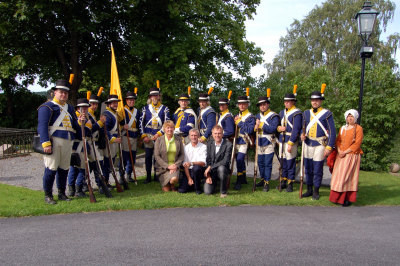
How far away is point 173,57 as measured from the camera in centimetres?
1290

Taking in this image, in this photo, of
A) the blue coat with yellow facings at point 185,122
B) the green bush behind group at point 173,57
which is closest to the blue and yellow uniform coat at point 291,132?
the blue coat with yellow facings at point 185,122

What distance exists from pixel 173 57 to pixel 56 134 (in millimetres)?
7148

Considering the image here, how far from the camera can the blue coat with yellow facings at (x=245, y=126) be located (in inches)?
321

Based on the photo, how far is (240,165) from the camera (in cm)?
830

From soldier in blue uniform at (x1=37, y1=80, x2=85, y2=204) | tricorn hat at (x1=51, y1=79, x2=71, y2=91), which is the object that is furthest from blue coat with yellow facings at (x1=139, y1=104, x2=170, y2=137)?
tricorn hat at (x1=51, y1=79, x2=71, y2=91)

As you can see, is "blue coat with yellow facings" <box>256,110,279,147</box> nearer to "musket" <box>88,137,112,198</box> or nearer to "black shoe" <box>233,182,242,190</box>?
"black shoe" <box>233,182,242,190</box>

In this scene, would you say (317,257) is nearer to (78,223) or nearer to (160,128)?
(78,223)

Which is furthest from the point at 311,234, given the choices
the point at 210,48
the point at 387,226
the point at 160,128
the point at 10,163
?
the point at 210,48

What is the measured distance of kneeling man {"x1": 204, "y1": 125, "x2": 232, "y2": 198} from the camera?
289 inches

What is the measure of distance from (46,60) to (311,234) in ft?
46.9

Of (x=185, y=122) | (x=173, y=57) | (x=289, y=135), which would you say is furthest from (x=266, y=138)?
(x=173, y=57)

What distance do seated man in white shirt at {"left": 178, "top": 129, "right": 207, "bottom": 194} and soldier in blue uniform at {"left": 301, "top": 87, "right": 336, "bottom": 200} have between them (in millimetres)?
2099

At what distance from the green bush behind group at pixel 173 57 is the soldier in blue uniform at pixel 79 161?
5.88 meters

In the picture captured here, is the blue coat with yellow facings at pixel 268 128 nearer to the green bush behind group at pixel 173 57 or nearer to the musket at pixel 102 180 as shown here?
the musket at pixel 102 180
